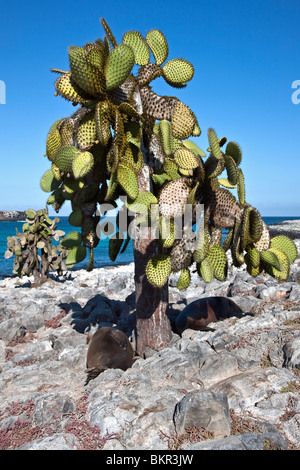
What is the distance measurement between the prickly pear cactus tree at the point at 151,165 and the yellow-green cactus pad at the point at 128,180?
0.01 meters

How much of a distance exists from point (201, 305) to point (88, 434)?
10.4 feet

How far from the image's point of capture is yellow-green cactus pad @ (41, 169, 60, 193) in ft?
16.4

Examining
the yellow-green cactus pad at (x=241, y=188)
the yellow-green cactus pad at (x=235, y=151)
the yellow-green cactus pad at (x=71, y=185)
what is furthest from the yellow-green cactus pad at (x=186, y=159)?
the yellow-green cactus pad at (x=71, y=185)

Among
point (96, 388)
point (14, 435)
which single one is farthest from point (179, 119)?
point (14, 435)

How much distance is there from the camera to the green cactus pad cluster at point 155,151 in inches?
141

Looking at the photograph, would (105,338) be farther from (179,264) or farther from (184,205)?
(184,205)

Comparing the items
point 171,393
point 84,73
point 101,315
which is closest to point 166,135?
point 84,73

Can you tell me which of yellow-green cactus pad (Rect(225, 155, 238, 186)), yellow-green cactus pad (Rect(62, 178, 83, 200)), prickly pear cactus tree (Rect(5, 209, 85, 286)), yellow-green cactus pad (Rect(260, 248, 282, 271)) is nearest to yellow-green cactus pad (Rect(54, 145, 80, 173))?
yellow-green cactus pad (Rect(62, 178, 83, 200))

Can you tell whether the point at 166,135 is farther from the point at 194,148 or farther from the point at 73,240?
the point at 73,240

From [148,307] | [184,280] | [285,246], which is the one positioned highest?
[285,246]

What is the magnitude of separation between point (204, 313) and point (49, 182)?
118 inches

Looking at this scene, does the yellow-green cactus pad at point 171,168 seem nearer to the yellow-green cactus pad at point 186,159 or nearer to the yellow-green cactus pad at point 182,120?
the yellow-green cactus pad at point 182,120

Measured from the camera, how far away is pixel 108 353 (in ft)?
15.2

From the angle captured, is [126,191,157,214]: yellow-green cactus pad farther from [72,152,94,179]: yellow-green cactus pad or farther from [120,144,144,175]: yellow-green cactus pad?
[72,152,94,179]: yellow-green cactus pad
